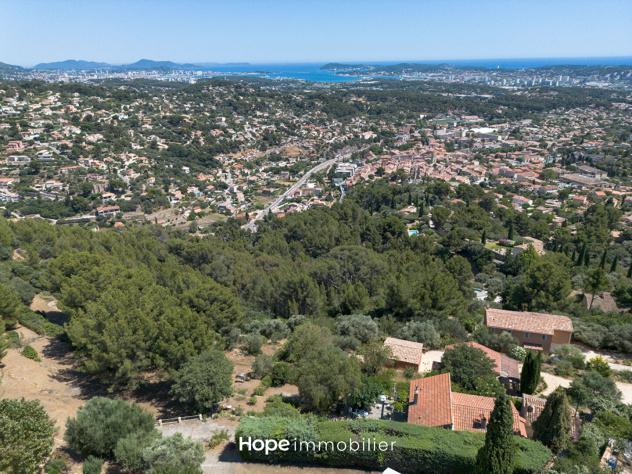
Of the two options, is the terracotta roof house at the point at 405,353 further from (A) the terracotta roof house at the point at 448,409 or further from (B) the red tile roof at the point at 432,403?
(A) the terracotta roof house at the point at 448,409

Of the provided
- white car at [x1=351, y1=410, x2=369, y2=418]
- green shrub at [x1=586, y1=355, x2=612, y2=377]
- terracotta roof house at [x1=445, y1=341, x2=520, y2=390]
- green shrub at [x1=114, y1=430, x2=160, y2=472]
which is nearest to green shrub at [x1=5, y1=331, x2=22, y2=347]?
green shrub at [x1=114, y1=430, x2=160, y2=472]

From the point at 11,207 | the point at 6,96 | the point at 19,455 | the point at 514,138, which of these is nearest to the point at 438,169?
the point at 514,138

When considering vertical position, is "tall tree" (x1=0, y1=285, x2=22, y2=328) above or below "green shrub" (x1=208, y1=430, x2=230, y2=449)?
above

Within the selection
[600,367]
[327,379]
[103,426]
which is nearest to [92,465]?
[103,426]

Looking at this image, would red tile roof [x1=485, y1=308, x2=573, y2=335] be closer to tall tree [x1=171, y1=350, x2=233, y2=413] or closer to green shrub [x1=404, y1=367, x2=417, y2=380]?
green shrub [x1=404, y1=367, x2=417, y2=380]

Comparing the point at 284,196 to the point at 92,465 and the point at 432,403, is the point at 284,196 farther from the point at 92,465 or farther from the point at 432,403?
the point at 92,465

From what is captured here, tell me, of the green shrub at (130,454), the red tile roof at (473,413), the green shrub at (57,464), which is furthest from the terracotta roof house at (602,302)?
the green shrub at (57,464)

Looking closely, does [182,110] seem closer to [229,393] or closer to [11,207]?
[11,207]
